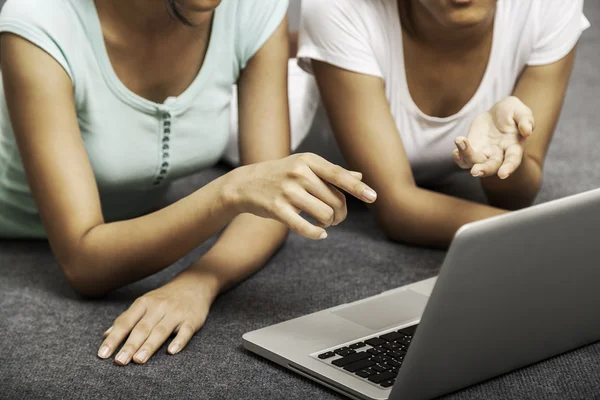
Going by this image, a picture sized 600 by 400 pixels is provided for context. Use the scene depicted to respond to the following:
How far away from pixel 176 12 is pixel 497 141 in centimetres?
43

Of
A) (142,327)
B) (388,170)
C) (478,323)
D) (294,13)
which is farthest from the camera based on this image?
(294,13)

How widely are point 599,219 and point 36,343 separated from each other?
625mm

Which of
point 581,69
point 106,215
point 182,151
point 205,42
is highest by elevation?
point 205,42

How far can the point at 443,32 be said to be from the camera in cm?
133

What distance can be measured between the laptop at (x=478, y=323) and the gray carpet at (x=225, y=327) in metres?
0.03

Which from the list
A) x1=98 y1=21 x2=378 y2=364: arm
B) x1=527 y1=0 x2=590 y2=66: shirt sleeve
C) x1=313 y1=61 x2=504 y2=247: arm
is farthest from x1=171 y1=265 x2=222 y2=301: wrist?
x1=527 y1=0 x2=590 y2=66: shirt sleeve

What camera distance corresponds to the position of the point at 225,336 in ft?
3.36

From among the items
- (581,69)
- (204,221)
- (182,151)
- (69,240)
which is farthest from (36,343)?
(581,69)

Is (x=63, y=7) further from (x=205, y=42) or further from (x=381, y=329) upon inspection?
(x=381, y=329)

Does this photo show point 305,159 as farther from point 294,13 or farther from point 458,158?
point 294,13

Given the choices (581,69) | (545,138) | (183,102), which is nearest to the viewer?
(183,102)

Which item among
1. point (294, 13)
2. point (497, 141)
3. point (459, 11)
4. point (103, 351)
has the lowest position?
point (294, 13)

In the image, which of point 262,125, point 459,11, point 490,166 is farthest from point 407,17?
point 490,166

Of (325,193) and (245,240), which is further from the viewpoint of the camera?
(245,240)
